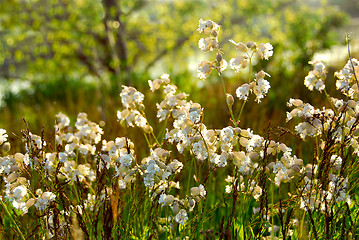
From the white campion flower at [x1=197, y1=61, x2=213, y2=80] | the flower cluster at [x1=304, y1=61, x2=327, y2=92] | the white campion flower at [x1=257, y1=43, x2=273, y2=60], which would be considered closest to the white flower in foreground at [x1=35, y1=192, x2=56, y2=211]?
the white campion flower at [x1=197, y1=61, x2=213, y2=80]

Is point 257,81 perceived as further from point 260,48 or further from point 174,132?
point 174,132

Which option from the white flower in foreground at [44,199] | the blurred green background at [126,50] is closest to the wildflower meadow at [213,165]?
the white flower in foreground at [44,199]

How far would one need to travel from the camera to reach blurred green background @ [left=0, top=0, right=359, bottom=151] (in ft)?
22.7

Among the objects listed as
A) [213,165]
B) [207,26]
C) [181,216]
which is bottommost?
[181,216]

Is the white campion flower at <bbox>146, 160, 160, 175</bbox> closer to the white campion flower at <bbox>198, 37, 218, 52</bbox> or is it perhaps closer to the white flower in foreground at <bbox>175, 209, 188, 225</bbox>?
the white flower in foreground at <bbox>175, 209, 188, 225</bbox>

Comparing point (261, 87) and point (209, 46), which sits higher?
point (209, 46)

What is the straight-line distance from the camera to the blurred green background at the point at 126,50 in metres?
6.92

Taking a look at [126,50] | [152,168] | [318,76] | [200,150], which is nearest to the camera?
[152,168]

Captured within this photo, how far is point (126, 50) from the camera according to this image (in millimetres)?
9938

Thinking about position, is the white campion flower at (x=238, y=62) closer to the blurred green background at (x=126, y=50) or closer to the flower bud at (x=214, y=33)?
the flower bud at (x=214, y=33)

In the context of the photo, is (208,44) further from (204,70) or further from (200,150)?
(200,150)

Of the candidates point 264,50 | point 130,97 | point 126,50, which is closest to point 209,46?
point 264,50

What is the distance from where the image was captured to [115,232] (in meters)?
2.42

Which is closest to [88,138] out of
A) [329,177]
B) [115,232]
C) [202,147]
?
[115,232]
